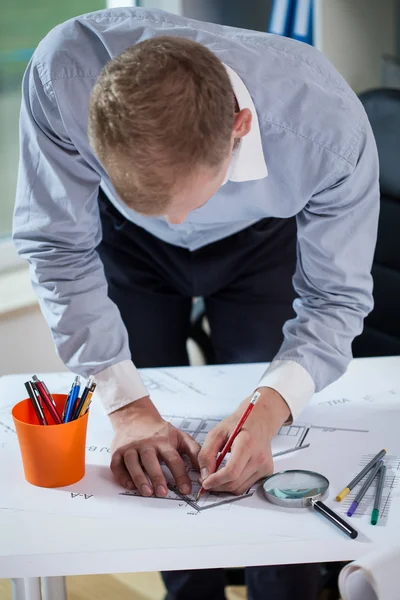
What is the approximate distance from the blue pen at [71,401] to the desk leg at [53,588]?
0.87 ft

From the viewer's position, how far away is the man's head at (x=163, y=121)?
94 centimetres

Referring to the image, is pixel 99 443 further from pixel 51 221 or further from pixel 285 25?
pixel 285 25

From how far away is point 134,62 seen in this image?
0.97 m

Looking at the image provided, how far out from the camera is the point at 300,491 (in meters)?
1.10

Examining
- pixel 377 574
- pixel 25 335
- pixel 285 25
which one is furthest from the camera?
pixel 285 25

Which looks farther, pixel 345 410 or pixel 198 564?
pixel 345 410

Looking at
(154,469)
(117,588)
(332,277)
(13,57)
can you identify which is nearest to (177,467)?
(154,469)

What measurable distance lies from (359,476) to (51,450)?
1.38 ft

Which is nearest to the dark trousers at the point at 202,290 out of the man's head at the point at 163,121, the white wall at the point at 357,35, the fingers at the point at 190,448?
the fingers at the point at 190,448

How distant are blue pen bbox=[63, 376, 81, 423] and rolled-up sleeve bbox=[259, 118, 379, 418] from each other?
0.31 m

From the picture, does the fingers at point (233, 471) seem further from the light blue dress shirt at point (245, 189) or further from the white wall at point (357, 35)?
the white wall at point (357, 35)

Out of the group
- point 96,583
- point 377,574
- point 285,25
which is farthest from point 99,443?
point 285,25

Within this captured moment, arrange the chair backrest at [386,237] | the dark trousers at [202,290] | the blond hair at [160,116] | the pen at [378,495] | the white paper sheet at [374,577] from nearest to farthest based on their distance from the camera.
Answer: the white paper sheet at [374,577]
the blond hair at [160,116]
the pen at [378,495]
the dark trousers at [202,290]
the chair backrest at [386,237]

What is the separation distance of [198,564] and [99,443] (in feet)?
1.07
